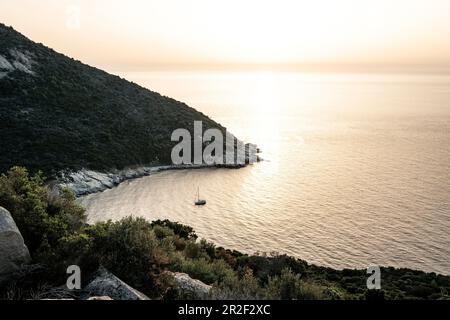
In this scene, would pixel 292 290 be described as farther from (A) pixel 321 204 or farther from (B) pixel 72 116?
(B) pixel 72 116

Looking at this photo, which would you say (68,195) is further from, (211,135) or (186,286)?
(211,135)

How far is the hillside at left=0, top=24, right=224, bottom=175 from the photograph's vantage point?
2712 inches

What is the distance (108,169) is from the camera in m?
72.7

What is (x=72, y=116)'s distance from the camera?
83250 millimetres

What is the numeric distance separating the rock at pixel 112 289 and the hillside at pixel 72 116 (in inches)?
2260

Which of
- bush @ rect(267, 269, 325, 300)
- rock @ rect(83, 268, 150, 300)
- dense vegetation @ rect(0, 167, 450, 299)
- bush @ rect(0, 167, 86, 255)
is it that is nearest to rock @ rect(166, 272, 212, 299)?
dense vegetation @ rect(0, 167, 450, 299)

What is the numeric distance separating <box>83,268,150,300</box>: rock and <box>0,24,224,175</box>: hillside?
5741cm

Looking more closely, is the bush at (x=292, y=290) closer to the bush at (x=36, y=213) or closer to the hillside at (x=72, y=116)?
the bush at (x=36, y=213)

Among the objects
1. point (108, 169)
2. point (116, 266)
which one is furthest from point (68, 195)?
point (108, 169)

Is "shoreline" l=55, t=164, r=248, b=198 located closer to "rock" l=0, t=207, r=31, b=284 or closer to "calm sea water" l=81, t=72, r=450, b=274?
"calm sea water" l=81, t=72, r=450, b=274

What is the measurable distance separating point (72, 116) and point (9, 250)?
255 ft

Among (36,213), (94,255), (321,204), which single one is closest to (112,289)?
(94,255)

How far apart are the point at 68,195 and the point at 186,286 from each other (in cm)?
668
